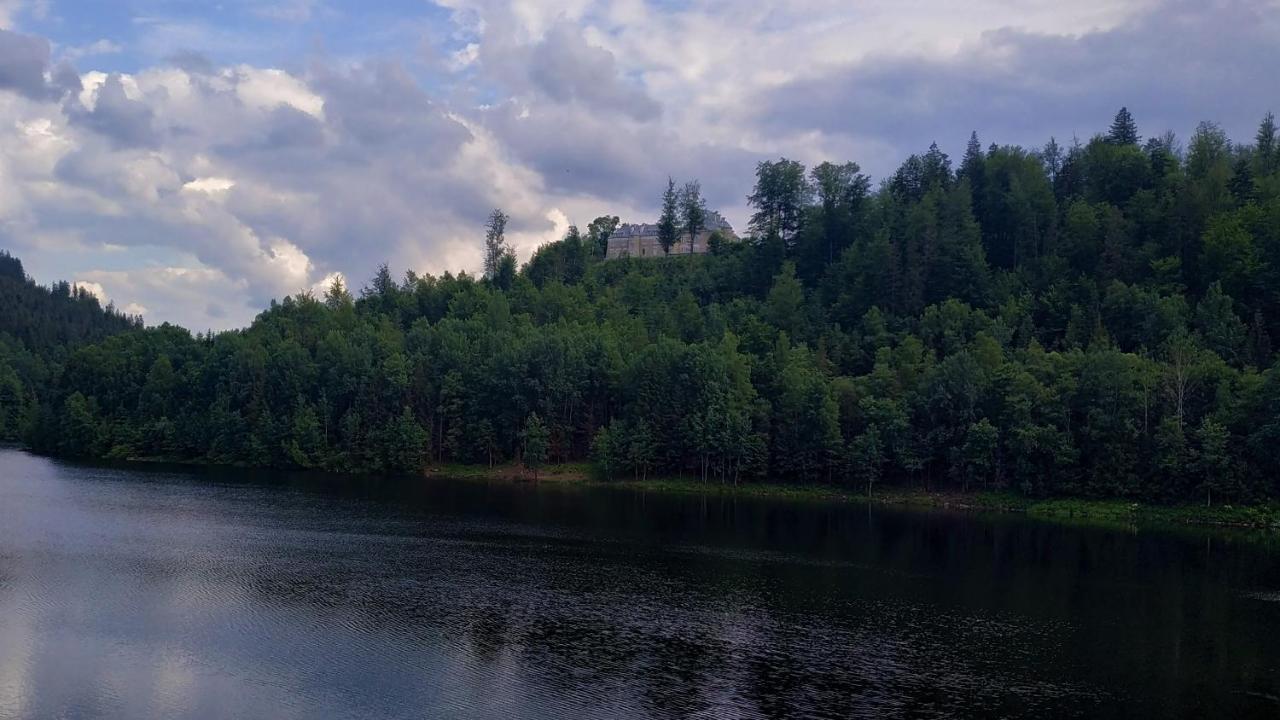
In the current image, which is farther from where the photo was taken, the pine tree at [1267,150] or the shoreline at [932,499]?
the pine tree at [1267,150]

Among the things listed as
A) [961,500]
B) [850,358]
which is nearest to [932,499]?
[961,500]

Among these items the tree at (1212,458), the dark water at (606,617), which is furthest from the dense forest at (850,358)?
the dark water at (606,617)

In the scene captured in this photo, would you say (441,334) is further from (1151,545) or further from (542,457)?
(1151,545)

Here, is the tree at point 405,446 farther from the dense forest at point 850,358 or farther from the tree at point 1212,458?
the tree at point 1212,458

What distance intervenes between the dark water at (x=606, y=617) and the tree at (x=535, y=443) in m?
32.6

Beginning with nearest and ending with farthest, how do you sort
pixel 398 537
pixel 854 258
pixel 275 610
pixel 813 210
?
pixel 275 610 < pixel 398 537 < pixel 854 258 < pixel 813 210

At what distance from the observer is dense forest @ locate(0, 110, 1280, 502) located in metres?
100

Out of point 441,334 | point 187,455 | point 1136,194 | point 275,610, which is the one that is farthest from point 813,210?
point 275,610

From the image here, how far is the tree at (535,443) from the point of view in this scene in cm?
11738

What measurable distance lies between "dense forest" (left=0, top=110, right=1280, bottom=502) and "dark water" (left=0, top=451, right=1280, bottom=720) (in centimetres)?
1986

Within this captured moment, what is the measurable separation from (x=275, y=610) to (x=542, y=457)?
233 ft

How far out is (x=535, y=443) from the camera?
384 ft

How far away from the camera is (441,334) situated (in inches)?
5655

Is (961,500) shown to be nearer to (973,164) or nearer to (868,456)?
(868,456)
